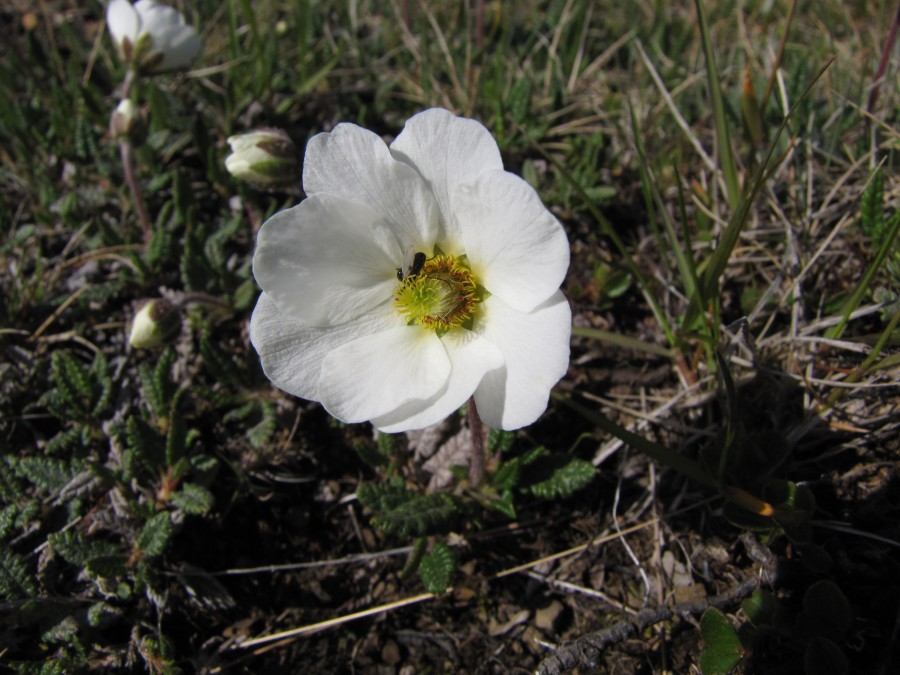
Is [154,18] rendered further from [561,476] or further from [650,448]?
[650,448]

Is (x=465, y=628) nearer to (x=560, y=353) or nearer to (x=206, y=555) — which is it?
(x=206, y=555)

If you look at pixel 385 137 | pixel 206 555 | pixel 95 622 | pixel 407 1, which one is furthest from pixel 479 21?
pixel 95 622

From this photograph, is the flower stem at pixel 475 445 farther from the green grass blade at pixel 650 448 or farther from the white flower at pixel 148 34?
the white flower at pixel 148 34

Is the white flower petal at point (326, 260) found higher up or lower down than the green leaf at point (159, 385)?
higher up

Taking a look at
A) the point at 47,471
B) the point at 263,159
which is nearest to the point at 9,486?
the point at 47,471

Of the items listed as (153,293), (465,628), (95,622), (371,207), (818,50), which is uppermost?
(371,207)

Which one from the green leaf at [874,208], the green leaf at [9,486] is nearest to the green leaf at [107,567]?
the green leaf at [9,486]

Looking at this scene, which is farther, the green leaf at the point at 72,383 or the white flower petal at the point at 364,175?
the green leaf at the point at 72,383
